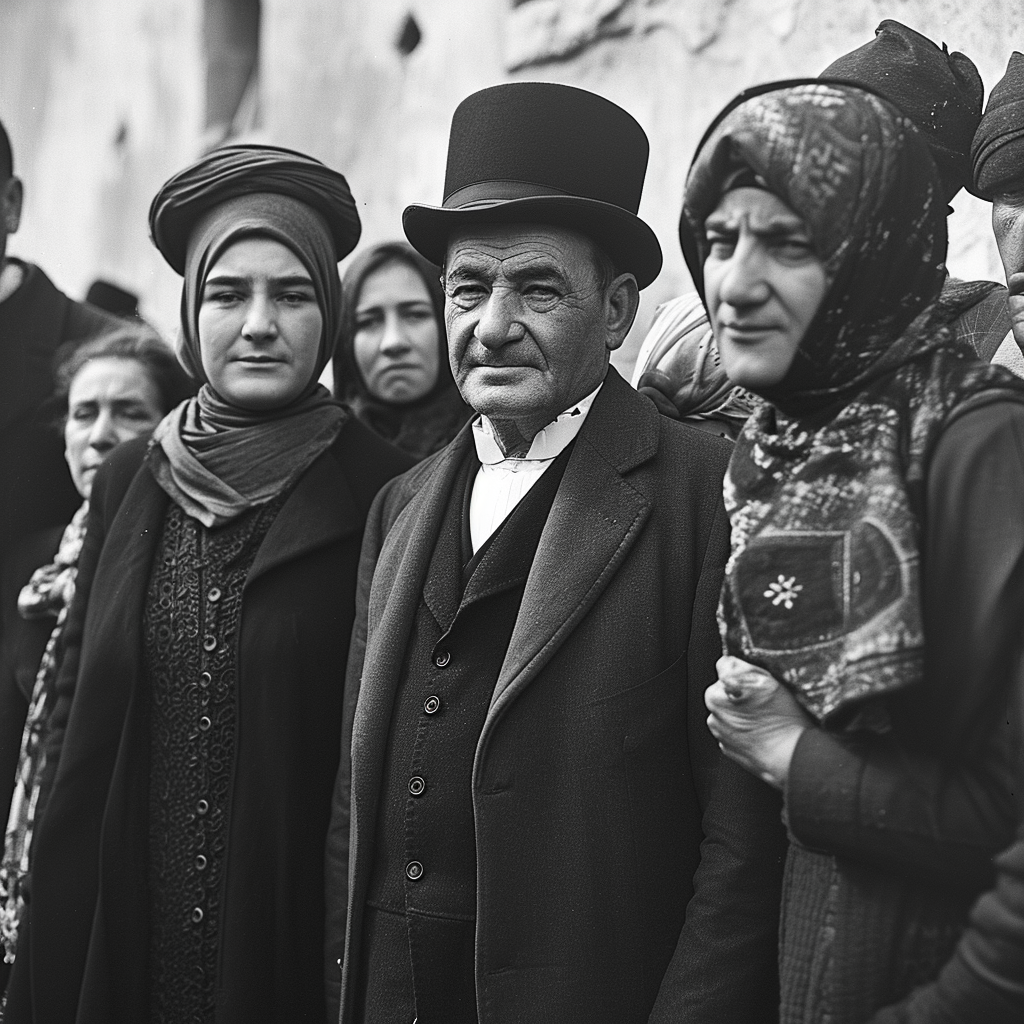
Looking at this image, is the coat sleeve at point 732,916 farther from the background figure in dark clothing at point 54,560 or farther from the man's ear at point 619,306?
the background figure in dark clothing at point 54,560

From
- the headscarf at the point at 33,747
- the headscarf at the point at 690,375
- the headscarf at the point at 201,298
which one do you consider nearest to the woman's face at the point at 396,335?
the headscarf at the point at 201,298

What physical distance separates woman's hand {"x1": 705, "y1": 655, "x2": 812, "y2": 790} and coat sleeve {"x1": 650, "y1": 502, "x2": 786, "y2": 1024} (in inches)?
7.7

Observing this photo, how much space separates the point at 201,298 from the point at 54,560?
111cm

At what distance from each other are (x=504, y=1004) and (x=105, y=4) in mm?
6599

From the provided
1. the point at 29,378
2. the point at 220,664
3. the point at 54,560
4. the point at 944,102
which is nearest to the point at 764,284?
the point at 944,102

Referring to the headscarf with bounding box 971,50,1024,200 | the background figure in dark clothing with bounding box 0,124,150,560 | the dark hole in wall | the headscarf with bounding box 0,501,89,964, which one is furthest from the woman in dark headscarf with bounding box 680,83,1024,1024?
the dark hole in wall

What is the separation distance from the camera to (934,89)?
2.33 meters

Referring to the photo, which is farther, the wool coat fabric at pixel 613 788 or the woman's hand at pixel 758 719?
the wool coat fabric at pixel 613 788

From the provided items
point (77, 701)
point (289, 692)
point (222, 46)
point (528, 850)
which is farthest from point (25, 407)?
point (222, 46)

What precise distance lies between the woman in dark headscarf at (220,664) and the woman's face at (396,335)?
2.25 ft

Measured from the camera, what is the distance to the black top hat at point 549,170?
2.33 m

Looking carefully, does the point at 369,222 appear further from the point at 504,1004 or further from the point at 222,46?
the point at 504,1004

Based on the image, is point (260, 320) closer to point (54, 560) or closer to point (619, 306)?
point (619, 306)

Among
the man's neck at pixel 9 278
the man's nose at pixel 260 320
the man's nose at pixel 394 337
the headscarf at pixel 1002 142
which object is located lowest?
the man's nose at pixel 260 320
